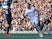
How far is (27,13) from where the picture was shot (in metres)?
8.10

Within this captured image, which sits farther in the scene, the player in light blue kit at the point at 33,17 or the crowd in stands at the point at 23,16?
the crowd in stands at the point at 23,16

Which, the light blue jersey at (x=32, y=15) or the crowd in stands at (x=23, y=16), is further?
the crowd in stands at (x=23, y=16)

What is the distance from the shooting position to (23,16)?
8.26 metres

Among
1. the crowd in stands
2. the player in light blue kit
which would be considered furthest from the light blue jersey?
the crowd in stands

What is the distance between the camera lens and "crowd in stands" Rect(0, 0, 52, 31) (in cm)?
802

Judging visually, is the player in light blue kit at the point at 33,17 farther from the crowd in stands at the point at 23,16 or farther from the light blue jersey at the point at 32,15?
the crowd in stands at the point at 23,16

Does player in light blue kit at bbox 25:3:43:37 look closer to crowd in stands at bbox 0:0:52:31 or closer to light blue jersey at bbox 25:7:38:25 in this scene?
light blue jersey at bbox 25:7:38:25

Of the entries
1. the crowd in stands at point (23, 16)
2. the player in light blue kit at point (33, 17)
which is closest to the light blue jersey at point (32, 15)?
the player in light blue kit at point (33, 17)

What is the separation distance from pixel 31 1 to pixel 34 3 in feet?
0.45

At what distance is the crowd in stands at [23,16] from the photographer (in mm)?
8016

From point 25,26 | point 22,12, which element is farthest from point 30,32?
point 22,12

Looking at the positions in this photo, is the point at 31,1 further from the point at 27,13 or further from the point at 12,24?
the point at 12,24

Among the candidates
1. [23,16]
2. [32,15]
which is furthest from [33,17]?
[23,16]

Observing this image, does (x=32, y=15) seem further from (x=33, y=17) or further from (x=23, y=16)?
(x=23, y=16)
